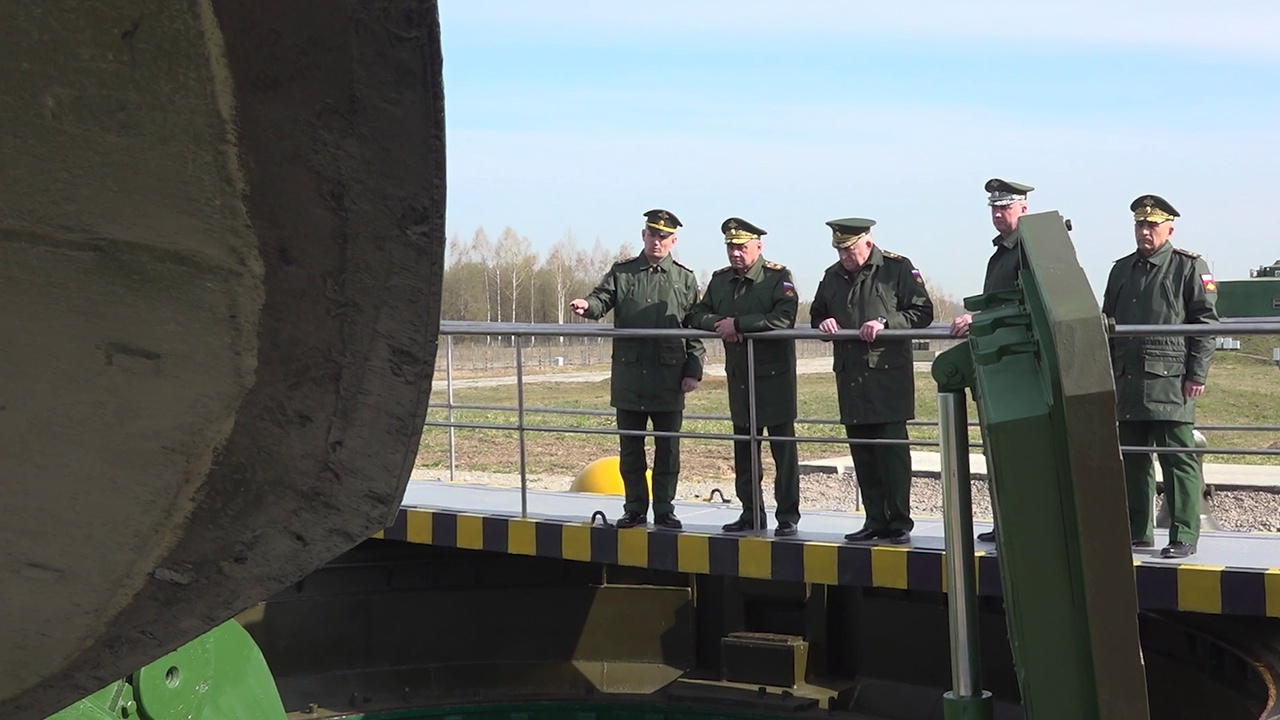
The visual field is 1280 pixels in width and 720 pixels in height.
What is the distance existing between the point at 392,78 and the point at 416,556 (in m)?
7.17

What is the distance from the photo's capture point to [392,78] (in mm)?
1204

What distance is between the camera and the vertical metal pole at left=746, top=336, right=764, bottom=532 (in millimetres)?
6559

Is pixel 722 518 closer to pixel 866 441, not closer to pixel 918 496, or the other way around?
pixel 866 441

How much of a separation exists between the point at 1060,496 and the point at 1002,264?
398cm

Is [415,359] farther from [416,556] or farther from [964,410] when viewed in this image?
[416,556]

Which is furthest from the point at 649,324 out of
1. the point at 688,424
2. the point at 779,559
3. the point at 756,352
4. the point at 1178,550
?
the point at 688,424

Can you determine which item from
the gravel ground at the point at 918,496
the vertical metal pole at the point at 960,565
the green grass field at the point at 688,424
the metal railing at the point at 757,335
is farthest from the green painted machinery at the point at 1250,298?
the vertical metal pole at the point at 960,565

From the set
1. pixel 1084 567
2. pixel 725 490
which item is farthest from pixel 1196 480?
pixel 725 490

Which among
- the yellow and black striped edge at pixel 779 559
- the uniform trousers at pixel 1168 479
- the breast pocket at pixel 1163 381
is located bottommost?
the yellow and black striped edge at pixel 779 559

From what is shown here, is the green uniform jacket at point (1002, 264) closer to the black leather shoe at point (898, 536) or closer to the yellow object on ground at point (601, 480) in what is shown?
the black leather shoe at point (898, 536)

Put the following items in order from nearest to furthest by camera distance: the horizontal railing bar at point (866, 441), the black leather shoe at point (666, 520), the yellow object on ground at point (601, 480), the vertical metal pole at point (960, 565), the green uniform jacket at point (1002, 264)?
the vertical metal pole at point (960, 565)
the horizontal railing bar at point (866, 441)
the green uniform jacket at point (1002, 264)
the black leather shoe at point (666, 520)
the yellow object on ground at point (601, 480)

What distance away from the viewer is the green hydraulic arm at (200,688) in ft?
12.4

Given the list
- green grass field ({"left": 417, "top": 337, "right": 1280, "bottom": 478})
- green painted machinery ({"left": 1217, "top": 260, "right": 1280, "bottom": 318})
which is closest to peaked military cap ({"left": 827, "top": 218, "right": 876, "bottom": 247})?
green grass field ({"left": 417, "top": 337, "right": 1280, "bottom": 478})

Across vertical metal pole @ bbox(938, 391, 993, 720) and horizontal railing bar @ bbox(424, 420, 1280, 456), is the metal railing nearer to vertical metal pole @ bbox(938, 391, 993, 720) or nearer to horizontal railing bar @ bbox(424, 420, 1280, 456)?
horizontal railing bar @ bbox(424, 420, 1280, 456)
